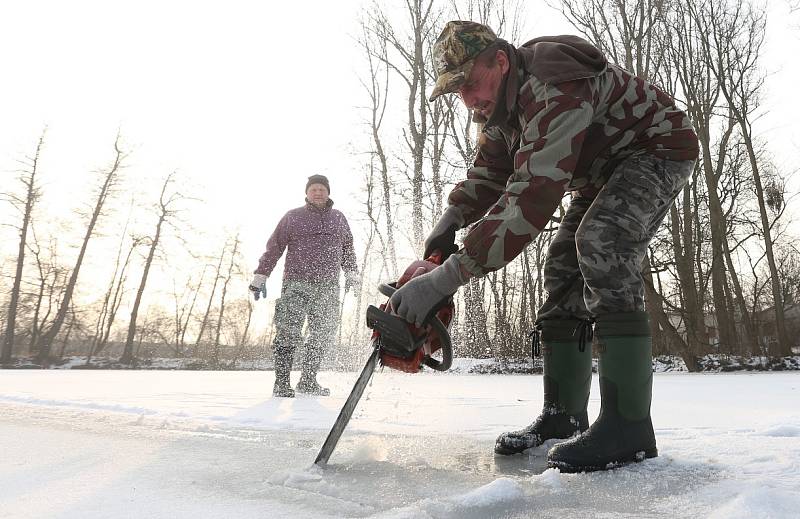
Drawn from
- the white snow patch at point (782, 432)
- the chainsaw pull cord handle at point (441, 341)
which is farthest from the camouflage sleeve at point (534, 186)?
the white snow patch at point (782, 432)

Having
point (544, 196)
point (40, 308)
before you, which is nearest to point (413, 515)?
point (544, 196)

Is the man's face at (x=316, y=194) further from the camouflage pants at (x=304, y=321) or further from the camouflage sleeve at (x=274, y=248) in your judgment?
the camouflage pants at (x=304, y=321)

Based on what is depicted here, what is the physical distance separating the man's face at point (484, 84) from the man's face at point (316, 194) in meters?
3.12

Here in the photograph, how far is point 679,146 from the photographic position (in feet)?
5.18

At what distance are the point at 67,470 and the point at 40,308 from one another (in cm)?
2319

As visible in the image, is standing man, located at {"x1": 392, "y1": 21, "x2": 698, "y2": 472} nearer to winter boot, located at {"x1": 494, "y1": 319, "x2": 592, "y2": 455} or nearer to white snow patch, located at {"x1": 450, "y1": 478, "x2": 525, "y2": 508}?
winter boot, located at {"x1": 494, "y1": 319, "x2": 592, "y2": 455}

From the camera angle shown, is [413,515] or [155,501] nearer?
[413,515]

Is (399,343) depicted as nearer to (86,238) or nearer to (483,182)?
(483,182)

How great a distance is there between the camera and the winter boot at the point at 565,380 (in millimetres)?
1791

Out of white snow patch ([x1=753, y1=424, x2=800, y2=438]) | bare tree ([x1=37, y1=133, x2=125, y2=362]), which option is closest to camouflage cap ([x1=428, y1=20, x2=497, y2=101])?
white snow patch ([x1=753, y1=424, x2=800, y2=438])

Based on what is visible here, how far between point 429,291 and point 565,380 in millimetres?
737

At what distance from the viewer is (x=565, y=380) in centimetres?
181

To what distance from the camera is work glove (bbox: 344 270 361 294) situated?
15.3ft

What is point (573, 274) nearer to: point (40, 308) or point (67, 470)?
point (67, 470)
